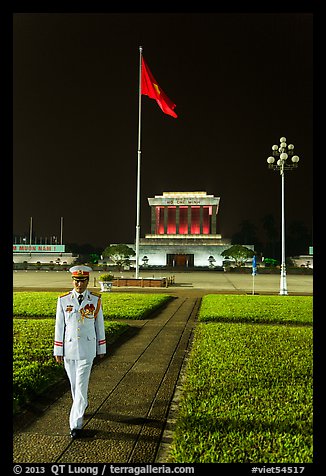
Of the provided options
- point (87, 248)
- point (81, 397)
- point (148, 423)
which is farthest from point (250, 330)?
point (87, 248)

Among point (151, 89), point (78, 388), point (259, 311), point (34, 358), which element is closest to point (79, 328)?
point (78, 388)

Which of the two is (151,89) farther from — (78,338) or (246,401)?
(78,338)

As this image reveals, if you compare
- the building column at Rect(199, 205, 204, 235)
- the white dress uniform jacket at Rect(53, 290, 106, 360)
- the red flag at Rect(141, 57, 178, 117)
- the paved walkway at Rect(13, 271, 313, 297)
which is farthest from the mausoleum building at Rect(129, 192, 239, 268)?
the white dress uniform jacket at Rect(53, 290, 106, 360)

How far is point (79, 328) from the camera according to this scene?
4645 millimetres

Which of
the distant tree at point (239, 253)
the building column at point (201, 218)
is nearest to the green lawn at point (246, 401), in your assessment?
the distant tree at point (239, 253)

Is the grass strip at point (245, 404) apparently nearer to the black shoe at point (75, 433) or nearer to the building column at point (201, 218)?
the black shoe at point (75, 433)

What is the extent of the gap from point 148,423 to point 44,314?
9179mm

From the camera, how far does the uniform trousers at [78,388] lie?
14.6ft

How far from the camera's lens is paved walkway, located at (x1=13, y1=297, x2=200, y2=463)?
13.4 ft

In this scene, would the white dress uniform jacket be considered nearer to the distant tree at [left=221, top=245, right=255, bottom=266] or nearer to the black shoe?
the black shoe

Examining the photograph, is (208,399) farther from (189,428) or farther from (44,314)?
(44,314)

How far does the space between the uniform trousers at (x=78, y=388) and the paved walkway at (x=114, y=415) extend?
212mm

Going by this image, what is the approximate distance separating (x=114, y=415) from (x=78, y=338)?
124 centimetres
